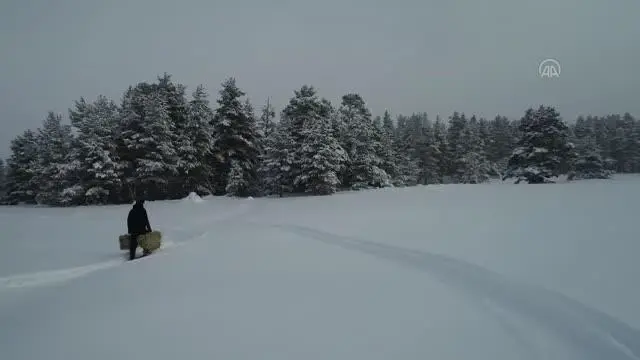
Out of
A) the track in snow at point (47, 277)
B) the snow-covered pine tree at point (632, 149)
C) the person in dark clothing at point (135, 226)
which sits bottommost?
the track in snow at point (47, 277)

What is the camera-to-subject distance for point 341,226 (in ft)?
47.6

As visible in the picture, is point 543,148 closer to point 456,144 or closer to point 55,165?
point 456,144

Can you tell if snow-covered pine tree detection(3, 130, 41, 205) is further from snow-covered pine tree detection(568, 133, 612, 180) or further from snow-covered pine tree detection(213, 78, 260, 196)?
snow-covered pine tree detection(568, 133, 612, 180)

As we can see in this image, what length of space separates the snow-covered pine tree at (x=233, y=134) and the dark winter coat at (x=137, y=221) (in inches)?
823

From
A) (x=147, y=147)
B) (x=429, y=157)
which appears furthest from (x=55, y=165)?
(x=429, y=157)

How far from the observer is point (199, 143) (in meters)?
32.6

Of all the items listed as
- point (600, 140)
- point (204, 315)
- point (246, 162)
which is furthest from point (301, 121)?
point (600, 140)

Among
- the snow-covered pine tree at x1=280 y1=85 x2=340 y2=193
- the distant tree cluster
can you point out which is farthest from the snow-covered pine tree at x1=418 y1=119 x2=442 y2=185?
the snow-covered pine tree at x1=280 y1=85 x2=340 y2=193

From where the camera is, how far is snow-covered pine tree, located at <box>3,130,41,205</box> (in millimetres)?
42031

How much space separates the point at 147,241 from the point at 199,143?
22.0 meters

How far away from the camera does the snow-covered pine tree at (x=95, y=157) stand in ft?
94.2

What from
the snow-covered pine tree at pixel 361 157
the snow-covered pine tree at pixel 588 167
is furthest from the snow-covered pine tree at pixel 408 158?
the snow-covered pine tree at pixel 588 167

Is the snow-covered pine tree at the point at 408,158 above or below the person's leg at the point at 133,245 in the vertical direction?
above

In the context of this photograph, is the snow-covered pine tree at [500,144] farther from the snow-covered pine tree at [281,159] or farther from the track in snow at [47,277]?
the track in snow at [47,277]
